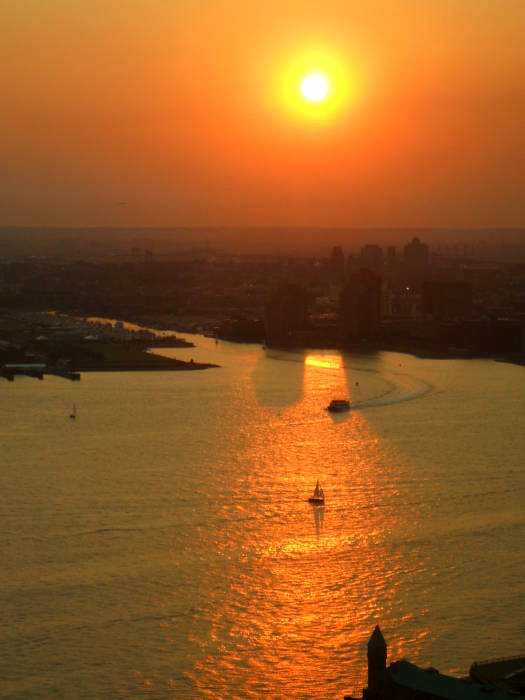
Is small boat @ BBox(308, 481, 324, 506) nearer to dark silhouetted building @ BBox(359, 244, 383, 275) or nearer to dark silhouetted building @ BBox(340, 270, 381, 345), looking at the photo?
dark silhouetted building @ BBox(340, 270, 381, 345)

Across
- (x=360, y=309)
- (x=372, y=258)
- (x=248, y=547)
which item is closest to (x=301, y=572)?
(x=248, y=547)

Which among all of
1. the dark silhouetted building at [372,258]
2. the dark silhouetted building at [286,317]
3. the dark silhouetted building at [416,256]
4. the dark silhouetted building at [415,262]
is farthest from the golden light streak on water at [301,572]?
the dark silhouetted building at [416,256]

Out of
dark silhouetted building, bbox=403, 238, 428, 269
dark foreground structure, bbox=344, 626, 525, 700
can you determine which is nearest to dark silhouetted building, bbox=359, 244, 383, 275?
dark silhouetted building, bbox=403, 238, 428, 269

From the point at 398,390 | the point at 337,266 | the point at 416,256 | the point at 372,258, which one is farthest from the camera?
the point at 416,256

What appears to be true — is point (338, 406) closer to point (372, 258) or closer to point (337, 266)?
point (337, 266)

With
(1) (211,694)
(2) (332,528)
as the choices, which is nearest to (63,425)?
(2) (332,528)

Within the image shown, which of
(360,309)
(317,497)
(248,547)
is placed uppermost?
(360,309)

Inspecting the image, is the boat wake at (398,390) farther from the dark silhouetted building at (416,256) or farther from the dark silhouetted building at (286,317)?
the dark silhouetted building at (416,256)
